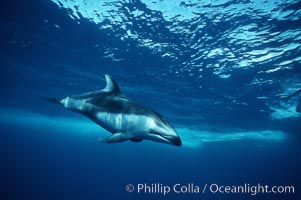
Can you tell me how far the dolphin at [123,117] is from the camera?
3295 millimetres

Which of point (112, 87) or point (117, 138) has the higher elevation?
point (112, 87)

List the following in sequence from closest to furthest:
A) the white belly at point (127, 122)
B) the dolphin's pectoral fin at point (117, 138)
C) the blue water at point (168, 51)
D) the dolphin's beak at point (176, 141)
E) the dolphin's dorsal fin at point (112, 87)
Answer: the dolphin's beak at point (176, 141) → the dolphin's pectoral fin at point (117, 138) → the white belly at point (127, 122) → the dolphin's dorsal fin at point (112, 87) → the blue water at point (168, 51)

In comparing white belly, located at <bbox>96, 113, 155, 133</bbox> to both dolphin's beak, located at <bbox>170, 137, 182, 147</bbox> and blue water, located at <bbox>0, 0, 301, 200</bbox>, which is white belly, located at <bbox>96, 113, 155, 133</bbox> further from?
blue water, located at <bbox>0, 0, 301, 200</bbox>

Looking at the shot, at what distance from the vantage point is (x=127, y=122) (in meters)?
3.51

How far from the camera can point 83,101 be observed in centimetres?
438

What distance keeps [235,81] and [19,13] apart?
15.1m

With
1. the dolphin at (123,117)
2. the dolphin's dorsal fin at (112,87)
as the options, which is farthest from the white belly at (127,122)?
the dolphin's dorsal fin at (112,87)

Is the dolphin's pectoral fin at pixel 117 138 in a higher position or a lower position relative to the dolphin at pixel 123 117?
lower

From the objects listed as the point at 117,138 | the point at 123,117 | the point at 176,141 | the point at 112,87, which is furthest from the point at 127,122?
the point at 112,87

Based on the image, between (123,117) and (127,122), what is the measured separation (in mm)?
132

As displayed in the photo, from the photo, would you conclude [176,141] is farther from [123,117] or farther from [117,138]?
[123,117]

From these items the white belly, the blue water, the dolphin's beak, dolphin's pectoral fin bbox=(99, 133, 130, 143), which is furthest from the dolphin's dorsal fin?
the blue water

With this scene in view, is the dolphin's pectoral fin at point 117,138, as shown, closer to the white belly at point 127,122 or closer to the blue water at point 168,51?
the white belly at point 127,122

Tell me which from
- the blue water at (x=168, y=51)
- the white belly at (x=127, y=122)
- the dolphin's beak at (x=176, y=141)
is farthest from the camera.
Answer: the blue water at (x=168, y=51)
